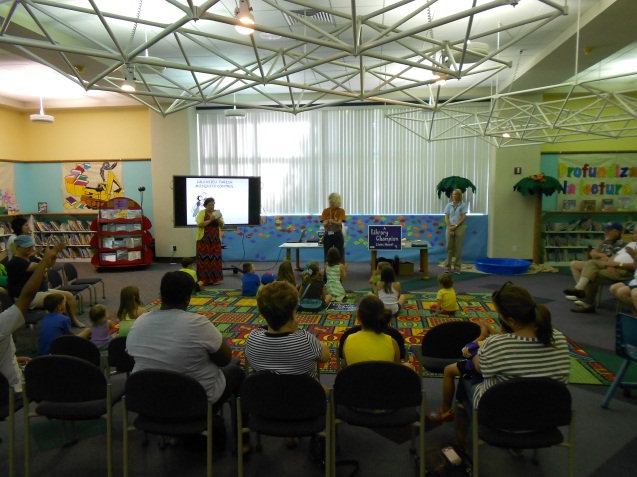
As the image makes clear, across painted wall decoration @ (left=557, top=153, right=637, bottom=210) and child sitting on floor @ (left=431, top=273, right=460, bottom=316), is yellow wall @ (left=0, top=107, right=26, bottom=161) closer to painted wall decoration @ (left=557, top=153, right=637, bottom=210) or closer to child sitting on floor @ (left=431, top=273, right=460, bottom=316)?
child sitting on floor @ (left=431, top=273, right=460, bottom=316)

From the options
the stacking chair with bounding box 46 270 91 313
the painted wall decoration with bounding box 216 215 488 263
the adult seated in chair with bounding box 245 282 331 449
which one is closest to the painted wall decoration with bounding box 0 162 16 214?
the painted wall decoration with bounding box 216 215 488 263

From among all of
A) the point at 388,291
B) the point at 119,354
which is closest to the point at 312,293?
the point at 388,291

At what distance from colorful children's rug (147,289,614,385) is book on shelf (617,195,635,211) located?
5.00 meters

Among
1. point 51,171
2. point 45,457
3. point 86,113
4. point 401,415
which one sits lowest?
point 45,457

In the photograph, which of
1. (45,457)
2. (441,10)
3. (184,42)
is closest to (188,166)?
(184,42)

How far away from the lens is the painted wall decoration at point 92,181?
1035cm

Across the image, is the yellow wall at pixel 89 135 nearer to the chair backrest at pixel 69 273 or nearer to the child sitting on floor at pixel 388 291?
the chair backrest at pixel 69 273

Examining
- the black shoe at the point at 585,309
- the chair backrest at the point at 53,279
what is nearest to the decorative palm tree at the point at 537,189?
the black shoe at the point at 585,309

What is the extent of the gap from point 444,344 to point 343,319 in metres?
2.38

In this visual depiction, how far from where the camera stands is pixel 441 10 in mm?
5398

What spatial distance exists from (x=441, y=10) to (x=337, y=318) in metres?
4.05

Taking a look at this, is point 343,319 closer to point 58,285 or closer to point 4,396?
point 4,396

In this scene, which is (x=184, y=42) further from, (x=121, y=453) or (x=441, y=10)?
(x=121, y=453)

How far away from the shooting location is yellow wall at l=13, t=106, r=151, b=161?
33.8 feet
